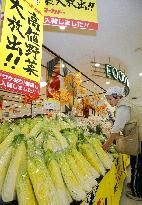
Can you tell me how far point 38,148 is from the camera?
2.82 metres

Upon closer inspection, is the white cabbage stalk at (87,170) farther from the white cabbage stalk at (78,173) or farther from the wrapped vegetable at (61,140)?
the wrapped vegetable at (61,140)

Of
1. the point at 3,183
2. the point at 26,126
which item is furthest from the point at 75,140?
the point at 3,183

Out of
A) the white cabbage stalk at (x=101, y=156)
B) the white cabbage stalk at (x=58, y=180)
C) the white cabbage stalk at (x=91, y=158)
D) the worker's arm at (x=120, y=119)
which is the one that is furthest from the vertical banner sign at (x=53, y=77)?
the white cabbage stalk at (x=58, y=180)

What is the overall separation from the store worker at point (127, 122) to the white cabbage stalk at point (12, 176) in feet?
8.53

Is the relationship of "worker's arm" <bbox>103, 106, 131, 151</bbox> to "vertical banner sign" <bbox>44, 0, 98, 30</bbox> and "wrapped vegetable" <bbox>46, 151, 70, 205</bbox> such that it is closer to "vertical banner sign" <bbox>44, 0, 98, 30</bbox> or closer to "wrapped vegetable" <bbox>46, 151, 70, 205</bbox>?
"vertical banner sign" <bbox>44, 0, 98, 30</bbox>

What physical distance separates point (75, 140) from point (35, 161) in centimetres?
131

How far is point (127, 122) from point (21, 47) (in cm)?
270

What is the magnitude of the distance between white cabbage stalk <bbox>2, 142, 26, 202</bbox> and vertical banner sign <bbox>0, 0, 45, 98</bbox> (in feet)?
4.97

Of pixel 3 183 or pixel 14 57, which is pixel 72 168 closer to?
pixel 3 183

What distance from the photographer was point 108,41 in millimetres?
10758

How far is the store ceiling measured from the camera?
799cm

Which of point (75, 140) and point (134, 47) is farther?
point (134, 47)

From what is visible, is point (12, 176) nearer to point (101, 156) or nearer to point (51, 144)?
point (51, 144)

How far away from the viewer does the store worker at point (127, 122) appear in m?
5.11
